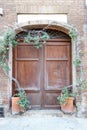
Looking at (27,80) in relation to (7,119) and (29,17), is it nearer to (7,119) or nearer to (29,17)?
(7,119)

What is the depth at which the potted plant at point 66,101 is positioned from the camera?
5871 millimetres

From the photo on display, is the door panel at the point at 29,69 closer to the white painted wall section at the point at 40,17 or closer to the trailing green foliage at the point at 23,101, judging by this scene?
the trailing green foliage at the point at 23,101

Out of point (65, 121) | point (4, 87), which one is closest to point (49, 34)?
point (4, 87)

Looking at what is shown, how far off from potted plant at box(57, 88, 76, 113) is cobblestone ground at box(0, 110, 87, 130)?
0.20 metres

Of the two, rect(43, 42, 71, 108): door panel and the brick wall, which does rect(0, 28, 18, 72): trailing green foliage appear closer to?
the brick wall

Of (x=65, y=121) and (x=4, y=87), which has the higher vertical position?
(x=4, y=87)

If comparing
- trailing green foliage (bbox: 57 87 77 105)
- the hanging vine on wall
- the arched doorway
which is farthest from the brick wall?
trailing green foliage (bbox: 57 87 77 105)

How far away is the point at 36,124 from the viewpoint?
212 inches

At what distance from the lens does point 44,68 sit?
6336 mm

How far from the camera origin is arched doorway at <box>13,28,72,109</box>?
6328 mm

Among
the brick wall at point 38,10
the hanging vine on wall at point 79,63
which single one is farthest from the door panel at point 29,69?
the hanging vine on wall at point 79,63

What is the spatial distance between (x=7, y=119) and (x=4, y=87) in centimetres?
82

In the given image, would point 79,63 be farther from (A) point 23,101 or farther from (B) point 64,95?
(A) point 23,101

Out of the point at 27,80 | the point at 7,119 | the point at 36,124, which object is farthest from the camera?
the point at 27,80
